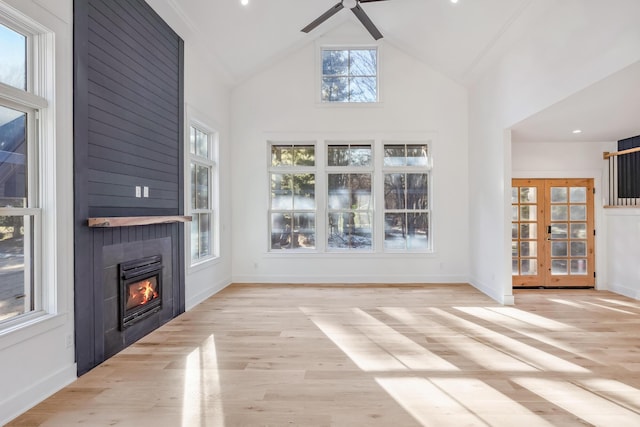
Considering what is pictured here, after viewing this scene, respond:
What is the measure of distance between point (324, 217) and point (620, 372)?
14.7 feet

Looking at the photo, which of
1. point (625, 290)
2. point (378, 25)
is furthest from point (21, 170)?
point (625, 290)

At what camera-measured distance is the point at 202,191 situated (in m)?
5.39

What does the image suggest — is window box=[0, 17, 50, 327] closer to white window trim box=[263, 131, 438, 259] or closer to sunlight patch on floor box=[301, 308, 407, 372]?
sunlight patch on floor box=[301, 308, 407, 372]

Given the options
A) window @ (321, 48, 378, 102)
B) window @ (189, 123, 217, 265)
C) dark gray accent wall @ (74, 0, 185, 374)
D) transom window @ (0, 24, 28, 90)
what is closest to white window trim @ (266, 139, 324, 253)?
window @ (321, 48, 378, 102)

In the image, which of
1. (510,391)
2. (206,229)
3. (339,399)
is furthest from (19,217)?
(510,391)

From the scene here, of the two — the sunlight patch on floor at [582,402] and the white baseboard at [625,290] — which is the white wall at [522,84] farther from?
the sunlight patch on floor at [582,402]

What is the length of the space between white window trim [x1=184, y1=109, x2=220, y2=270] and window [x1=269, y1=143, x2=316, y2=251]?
1.09m

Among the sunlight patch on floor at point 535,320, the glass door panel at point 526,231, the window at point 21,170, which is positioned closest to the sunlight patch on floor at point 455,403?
the sunlight patch on floor at point 535,320

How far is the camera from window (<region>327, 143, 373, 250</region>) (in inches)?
253

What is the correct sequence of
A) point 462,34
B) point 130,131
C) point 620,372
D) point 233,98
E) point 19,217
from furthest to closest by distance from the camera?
1. point 233,98
2. point 462,34
3. point 130,131
4. point 620,372
5. point 19,217

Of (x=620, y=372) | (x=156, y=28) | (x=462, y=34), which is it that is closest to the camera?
(x=620, y=372)

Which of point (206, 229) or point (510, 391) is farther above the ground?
point (206, 229)

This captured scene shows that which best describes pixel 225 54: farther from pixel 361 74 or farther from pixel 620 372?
pixel 620 372

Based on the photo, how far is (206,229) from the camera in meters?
5.50
